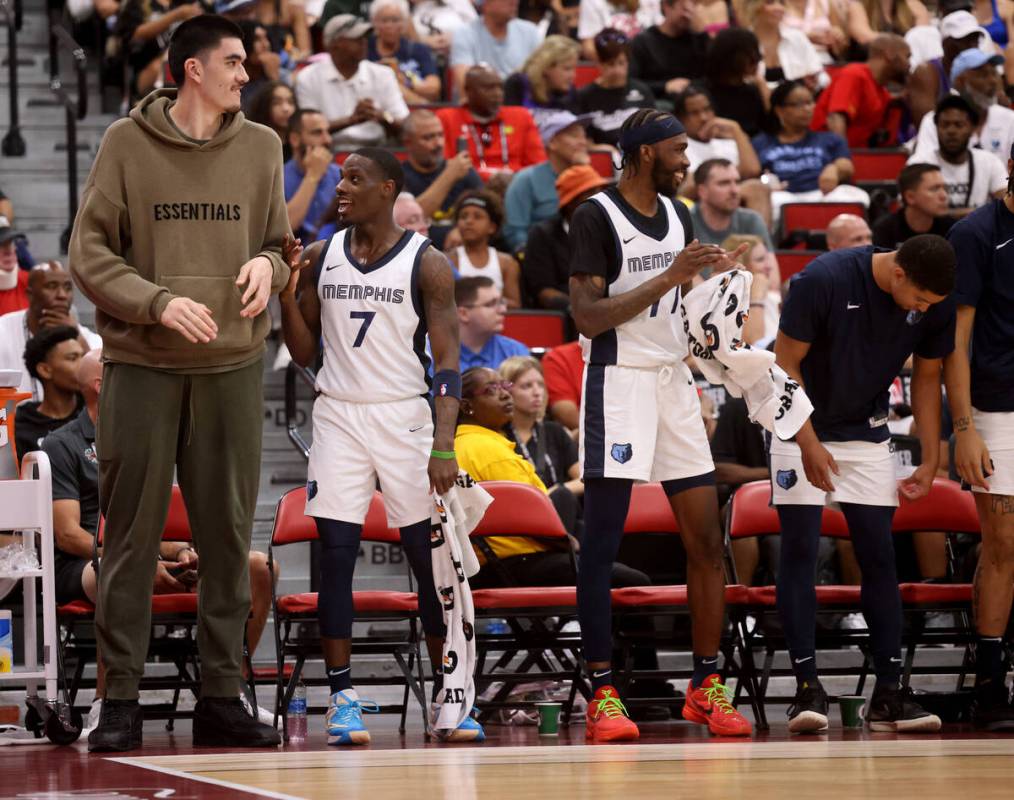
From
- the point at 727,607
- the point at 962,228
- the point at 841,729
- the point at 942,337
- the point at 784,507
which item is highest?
the point at 962,228

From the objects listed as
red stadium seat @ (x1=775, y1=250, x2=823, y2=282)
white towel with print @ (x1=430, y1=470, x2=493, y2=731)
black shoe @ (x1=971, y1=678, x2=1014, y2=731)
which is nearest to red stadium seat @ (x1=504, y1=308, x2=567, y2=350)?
red stadium seat @ (x1=775, y1=250, x2=823, y2=282)

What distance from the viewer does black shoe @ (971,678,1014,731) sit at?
612 centimetres

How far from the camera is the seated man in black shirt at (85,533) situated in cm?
655

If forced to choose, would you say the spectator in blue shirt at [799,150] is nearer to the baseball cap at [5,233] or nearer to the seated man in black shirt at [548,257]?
the seated man in black shirt at [548,257]

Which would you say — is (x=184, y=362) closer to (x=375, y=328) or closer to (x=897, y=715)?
(x=375, y=328)

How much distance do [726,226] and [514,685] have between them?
4.16 metres

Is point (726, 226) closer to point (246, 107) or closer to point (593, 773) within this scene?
point (246, 107)

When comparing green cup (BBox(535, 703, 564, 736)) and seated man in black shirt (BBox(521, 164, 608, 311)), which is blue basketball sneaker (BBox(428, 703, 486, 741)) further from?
seated man in black shirt (BBox(521, 164, 608, 311))

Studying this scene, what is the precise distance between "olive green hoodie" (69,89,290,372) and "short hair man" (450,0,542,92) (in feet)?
23.3

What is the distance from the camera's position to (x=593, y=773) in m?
4.61

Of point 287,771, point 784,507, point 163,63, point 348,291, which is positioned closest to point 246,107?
point 163,63

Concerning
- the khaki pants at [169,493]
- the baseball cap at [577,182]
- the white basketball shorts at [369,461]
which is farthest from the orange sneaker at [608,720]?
the baseball cap at [577,182]

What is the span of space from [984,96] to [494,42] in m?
3.59

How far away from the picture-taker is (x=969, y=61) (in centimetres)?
1231
